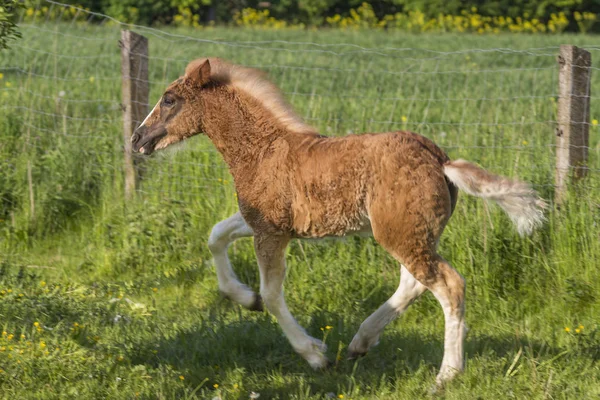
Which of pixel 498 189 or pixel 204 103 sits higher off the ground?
pixel 204 103

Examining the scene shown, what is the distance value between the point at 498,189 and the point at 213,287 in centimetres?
261

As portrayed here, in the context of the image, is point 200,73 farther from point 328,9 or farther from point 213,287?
point 328,9

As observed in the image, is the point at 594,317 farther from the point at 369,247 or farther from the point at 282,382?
the point at 282,382

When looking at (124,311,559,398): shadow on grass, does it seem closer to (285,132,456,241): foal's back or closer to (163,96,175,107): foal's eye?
(285,132,456,241): foal's back

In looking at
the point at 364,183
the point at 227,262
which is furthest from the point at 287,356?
the point at 364,183

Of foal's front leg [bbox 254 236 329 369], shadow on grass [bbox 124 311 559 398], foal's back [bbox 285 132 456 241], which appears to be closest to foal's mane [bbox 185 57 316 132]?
foal's back [bbox 285 132 456 241]

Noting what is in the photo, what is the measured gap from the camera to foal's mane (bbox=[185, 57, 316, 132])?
212 inches

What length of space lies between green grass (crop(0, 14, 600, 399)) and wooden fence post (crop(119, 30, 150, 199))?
0.13 m

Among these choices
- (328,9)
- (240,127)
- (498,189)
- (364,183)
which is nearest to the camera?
(498,189)

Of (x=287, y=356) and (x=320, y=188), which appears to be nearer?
(x=320, y=188)

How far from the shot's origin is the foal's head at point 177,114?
17.9ft

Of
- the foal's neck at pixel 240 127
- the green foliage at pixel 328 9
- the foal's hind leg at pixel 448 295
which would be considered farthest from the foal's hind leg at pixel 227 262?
the green foliage at pixel 328 9

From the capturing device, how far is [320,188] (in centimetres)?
501

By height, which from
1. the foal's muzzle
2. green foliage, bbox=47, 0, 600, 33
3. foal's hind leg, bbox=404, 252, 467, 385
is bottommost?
green foliage, bbox=47, 0, 600, 33
